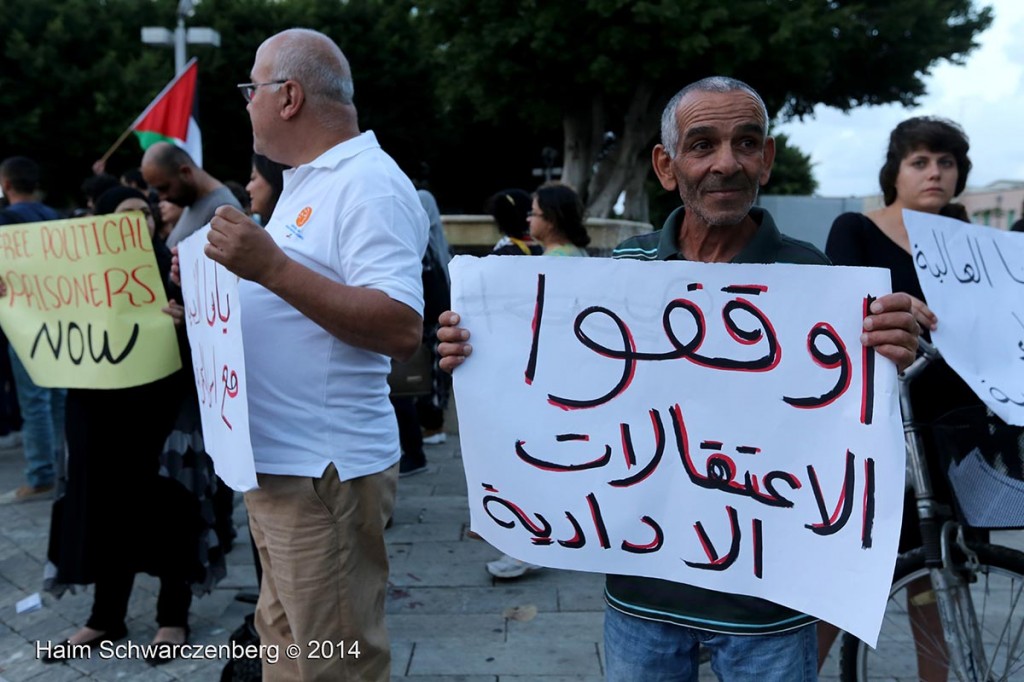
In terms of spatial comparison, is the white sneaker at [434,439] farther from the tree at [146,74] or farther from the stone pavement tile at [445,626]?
the tree at [146,74]

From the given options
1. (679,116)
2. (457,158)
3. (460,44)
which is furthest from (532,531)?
(457,158)

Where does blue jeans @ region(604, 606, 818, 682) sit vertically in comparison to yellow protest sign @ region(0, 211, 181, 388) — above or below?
below

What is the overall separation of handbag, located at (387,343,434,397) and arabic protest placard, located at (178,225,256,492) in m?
2.38

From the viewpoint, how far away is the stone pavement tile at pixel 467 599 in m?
3.92

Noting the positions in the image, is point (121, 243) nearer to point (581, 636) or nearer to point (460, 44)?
point (581, 636)

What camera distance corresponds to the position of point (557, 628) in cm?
370

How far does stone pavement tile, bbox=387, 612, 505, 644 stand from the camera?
143 inches

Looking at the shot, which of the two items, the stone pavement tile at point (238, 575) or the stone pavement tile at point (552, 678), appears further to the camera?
the stone pavement tile at point (238, 575)

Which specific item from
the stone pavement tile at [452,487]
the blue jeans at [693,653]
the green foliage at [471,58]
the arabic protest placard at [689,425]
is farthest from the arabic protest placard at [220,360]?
the green foliage at [471,58]

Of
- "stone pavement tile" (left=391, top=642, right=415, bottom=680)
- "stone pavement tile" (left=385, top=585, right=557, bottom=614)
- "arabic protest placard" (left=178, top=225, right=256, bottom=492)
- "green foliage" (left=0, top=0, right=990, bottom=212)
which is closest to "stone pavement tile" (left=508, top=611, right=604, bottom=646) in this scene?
"stone pavement tile" (left=385, top=585, right=557, bottom=614)

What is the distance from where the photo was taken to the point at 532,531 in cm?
188

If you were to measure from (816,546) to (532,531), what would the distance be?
54cm

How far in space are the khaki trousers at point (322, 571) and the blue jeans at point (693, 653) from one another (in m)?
0.63

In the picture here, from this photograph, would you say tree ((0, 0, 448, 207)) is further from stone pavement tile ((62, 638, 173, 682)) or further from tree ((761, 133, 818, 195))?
tree ((761, 133, 818, 195))
